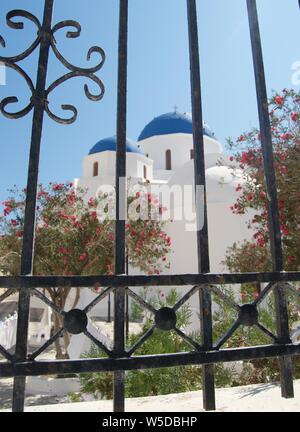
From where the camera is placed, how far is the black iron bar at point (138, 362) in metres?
1.38

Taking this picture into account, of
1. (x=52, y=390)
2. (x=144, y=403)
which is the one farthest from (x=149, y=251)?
(x=144, y=403)

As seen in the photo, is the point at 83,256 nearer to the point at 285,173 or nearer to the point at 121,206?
the point at 285,173

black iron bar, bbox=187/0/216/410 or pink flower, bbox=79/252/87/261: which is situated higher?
pink flower, bbox=79/252/87/261

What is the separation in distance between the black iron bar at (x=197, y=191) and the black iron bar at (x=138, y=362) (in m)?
0.08

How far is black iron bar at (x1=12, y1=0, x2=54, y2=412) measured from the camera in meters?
1.39

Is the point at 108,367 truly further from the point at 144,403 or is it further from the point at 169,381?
the point at 169,381

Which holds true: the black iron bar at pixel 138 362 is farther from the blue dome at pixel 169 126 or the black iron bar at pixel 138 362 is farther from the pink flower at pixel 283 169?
the blue dome at pixel 169 126

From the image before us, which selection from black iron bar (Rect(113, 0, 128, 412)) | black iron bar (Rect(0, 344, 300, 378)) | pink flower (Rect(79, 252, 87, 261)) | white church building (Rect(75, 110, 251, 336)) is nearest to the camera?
black iron bar (Rect(0, 344, 300, 378))

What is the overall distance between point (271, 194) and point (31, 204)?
1.15 metres

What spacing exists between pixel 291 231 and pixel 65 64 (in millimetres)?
4684

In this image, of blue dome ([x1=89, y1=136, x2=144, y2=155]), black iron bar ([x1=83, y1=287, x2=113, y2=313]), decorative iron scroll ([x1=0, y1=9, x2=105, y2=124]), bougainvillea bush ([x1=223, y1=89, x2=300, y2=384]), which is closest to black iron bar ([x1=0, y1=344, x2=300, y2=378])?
black iron bar ([x1=83, y1=287, x2=113, y2=313])

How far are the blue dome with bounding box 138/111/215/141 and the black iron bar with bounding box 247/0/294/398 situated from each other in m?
26.8

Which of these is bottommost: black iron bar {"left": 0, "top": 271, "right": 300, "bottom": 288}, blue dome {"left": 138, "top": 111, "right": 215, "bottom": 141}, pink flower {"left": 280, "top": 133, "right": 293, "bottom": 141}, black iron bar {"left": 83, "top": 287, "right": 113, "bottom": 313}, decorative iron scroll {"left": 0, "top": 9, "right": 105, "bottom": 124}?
black iron bar {"left": 83, "top": 287, "right": 113, "bottom": 313}

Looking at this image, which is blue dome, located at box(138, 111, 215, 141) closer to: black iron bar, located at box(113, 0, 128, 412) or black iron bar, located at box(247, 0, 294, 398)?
black iron bar, located at box(247, 0, 294, 398)
